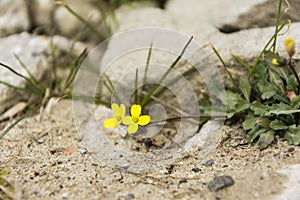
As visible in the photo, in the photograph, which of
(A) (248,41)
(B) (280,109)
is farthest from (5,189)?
(A) (248,41)

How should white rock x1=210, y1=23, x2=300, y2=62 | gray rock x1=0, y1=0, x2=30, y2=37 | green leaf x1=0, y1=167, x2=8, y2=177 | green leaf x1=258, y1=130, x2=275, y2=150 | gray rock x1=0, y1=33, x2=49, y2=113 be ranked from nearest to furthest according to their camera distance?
green leaf x1=0, y1=167, x2=8, y2=177
green leaf x1=258, y1=130, x2=275, y2=150
white rock x1=210, y1=23, x2=300, y2=62
gray rock x1=0, y1=33, x2=49, y2=113
gray rock x1=0, y1=0, x2=30, y2=37

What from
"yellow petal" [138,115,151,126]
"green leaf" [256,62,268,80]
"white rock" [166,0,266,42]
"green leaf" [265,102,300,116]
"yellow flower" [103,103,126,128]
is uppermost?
"white rock" [166,0,266,42]

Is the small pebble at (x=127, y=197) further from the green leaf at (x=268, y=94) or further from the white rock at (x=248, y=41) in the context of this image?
the white rock at (x=248, y=41)

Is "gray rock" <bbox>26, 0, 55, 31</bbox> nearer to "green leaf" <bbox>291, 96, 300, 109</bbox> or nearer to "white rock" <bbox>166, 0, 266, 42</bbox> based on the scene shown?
"white rock" <bbox>166, 0, 266, 42</bbox>

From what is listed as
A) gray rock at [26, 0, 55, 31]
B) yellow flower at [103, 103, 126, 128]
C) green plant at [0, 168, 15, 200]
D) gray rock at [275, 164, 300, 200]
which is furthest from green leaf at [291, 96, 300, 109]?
gray rock at [26, 0, 55, 31]

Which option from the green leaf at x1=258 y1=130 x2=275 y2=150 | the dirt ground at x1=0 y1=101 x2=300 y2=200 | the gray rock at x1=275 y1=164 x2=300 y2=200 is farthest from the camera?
the green leaf at x1=258 y1=130 x2=275 y2=150

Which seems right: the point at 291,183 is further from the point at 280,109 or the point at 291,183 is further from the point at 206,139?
the point at 206,139

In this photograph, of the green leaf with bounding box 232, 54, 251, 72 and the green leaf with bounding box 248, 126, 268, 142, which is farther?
the green leaf with bounding box 232, 54, 251, 72

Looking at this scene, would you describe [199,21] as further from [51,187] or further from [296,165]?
[51,187]
